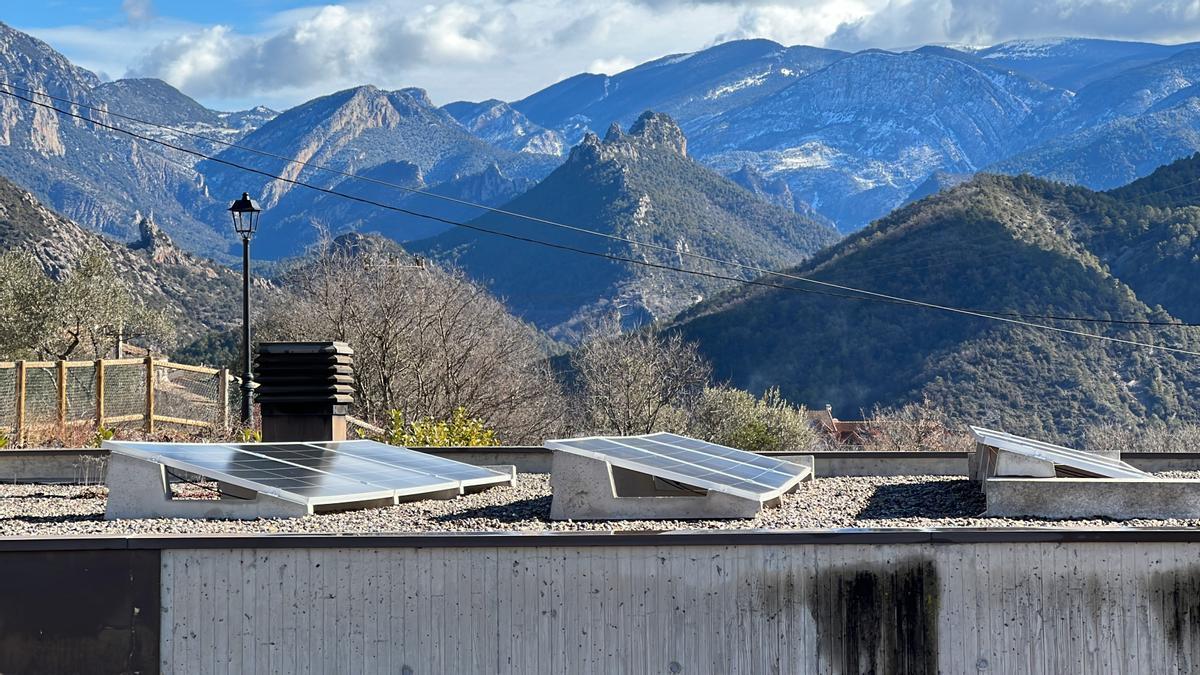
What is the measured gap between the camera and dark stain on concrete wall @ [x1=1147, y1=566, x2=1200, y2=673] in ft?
35.2

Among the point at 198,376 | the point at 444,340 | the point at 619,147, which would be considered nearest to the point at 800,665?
the point at 198,376

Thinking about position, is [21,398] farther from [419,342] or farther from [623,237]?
[623,237]

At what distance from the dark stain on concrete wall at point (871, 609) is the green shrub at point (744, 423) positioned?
3327cm

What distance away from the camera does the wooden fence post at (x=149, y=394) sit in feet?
84.7

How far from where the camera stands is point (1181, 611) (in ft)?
35.2

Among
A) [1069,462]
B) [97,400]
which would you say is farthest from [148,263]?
[1069,462]

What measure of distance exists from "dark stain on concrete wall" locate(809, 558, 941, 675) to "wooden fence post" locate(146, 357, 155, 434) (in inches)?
718

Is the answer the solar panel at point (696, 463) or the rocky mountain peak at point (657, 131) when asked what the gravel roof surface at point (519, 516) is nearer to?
the solar panel at point (696, 463)

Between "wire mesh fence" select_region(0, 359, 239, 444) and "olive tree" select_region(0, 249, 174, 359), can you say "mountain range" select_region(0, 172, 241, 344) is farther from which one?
"wire mesh fence" select_region(0, 359, 239, 444)

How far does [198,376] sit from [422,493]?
15.2 metres

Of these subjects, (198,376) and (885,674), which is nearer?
(885,674)

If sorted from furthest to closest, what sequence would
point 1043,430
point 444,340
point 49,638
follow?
point 1043,430, point 444,340, point 49,638

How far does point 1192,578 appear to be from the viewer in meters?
10.8

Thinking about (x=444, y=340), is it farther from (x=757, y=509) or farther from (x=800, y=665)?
(x=800, y=665)
